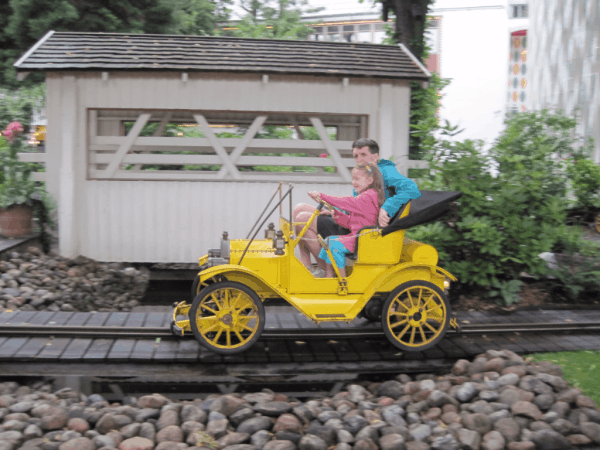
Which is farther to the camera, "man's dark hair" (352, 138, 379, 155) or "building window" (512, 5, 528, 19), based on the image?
"building window" (512, 5, 528, 19)

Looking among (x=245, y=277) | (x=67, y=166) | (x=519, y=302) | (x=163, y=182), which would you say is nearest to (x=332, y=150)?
(x=163, y=182)

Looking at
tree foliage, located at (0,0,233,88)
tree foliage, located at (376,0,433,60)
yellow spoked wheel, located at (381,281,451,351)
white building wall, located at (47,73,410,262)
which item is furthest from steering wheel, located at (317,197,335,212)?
→ tree foliage, located at (0,0,233,88)

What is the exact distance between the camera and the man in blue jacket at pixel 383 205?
4.88 m

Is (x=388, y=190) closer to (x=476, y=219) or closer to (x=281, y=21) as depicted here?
(x=476, y=219)

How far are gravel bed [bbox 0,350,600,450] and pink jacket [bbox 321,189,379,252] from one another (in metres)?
1.31

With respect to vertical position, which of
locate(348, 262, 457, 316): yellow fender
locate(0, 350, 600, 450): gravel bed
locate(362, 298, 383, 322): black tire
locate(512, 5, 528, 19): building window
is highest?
locate(512, 5, 528, 19): building window

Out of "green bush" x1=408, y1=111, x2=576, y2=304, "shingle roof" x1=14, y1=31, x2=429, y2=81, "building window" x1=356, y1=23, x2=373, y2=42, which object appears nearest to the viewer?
"green bush" x1=408, y1=111, x2=576, y2=304

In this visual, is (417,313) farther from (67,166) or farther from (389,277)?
(67,166)

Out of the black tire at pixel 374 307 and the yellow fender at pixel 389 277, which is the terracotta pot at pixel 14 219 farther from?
the yellow fender at pixel 389 277

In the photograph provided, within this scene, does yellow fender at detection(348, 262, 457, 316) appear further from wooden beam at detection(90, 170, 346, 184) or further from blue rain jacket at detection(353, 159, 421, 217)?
wooden beam at detection(90, 170, 346, 184)

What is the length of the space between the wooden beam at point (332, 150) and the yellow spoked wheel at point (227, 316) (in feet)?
14.4

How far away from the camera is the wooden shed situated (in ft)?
27.7

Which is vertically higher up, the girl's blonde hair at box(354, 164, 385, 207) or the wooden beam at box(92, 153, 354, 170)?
the wooden beam at box(92, 153, 354, 170)

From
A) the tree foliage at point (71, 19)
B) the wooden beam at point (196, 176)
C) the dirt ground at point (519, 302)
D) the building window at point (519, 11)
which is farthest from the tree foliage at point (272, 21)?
the building window at point (519, 11)
